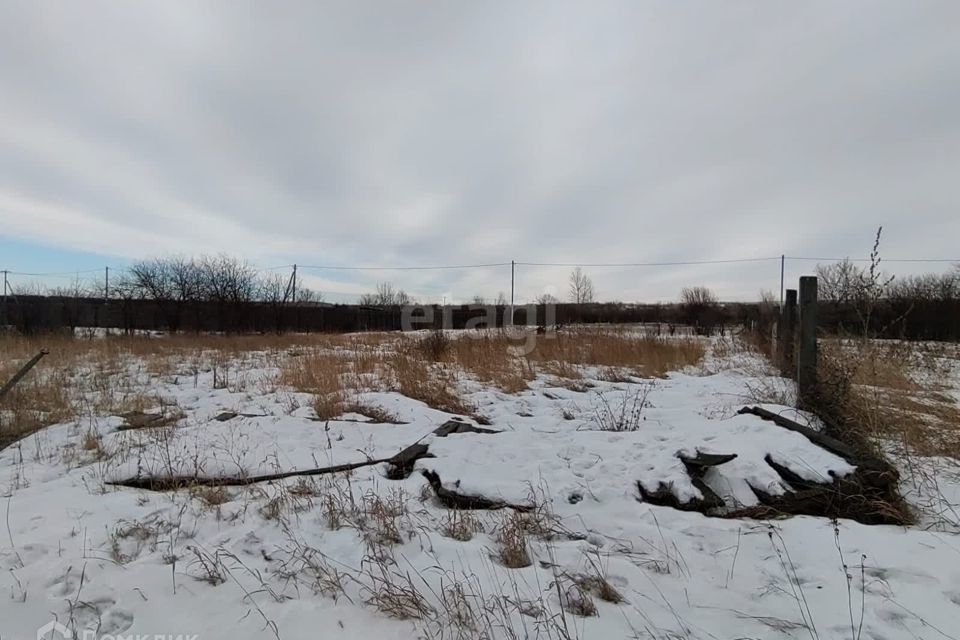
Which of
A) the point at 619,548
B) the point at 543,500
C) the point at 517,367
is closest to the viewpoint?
the point at 619,548

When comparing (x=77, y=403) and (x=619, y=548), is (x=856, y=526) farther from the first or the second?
(x=77, y=403)

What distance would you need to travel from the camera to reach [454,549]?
6.71ft

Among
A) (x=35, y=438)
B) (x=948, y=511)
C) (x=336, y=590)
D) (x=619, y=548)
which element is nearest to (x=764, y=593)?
(x=619, y=548)

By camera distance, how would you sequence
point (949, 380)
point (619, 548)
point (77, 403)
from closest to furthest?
1. point (619, 548)
2. point (77, 403)
3. point (949, 380)

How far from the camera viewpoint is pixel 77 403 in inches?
194

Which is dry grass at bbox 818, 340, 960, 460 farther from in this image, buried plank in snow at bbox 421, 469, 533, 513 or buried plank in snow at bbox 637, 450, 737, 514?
buried plank in snow at bbox 421, 469, 533, 513

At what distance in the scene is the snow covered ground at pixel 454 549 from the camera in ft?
5.04

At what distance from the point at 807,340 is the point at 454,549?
12.9ft

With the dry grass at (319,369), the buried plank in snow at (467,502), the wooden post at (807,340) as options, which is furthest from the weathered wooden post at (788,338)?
the buried plank in snow at (467,502)

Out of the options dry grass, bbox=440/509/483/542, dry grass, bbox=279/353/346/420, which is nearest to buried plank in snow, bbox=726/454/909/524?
dry grass, bbox=440/509/483/542

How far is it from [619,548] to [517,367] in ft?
18.4

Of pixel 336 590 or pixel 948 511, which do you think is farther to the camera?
pixel 948 511

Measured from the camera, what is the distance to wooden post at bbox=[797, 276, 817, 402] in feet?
12.6

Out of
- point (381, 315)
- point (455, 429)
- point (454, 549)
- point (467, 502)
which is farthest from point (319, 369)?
point (381, 315)
